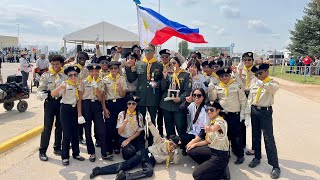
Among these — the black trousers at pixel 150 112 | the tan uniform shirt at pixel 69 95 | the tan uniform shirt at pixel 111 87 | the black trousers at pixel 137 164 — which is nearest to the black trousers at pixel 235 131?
the black trousers at pixel 150 112

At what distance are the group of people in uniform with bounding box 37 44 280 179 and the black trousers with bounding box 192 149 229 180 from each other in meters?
0.01

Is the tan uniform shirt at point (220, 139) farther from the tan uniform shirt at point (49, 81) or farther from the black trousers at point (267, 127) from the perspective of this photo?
the tan uniform shirt at point (49, 81)

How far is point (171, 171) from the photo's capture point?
4.96 m

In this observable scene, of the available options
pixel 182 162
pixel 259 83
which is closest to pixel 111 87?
pixel 182 162

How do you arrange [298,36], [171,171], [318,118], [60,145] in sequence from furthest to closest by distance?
[298,36] → [318,118] → [60,145] → [171,171]

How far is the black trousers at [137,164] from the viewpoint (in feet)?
15.1

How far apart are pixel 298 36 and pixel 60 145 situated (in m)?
29.1

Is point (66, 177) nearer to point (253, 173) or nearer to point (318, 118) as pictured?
point (253, 173)

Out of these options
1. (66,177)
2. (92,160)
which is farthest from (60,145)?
(66,177)

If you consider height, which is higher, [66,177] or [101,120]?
[101,120]

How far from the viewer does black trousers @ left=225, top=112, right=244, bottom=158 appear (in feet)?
→ 17.4

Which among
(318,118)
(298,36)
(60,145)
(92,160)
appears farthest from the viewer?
(298,36)

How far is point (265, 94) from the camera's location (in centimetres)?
489

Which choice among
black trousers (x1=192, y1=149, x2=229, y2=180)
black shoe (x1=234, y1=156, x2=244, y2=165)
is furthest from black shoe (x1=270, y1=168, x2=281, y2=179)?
black trousers (x1=192, y1=149, x2=229, y2=180)
